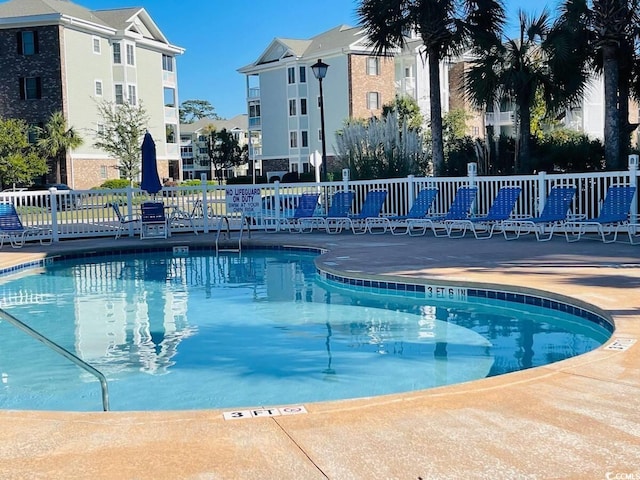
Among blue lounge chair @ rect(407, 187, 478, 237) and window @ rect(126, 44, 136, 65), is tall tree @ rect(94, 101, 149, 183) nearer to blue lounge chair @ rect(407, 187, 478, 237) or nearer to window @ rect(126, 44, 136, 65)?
window @ rect(126, 44, 136, 65)

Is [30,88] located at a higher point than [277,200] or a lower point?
higher

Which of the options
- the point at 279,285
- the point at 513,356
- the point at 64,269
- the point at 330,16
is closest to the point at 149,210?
the point at 64,269

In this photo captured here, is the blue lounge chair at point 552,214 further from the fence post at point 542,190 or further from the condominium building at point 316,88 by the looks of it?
the condominium building at point 316,88

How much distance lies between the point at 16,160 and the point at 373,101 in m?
21.6

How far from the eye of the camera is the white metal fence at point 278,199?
1412cm

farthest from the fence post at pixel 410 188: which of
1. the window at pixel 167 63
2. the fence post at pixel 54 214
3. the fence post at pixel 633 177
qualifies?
the window at pixel 167 63

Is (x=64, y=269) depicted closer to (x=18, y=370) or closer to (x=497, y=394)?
(x=18, y=370)

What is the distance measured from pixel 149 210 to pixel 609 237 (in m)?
9.49

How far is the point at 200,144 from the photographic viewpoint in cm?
7744

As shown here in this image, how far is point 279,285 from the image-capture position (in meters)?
10.5

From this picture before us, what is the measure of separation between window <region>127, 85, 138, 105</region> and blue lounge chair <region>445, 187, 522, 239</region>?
1278 inches

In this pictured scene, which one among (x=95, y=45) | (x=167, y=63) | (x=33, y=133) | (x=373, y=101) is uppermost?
(x=167, y=63)

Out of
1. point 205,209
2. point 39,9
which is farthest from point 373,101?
point 205,209

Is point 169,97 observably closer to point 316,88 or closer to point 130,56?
point 130,56
